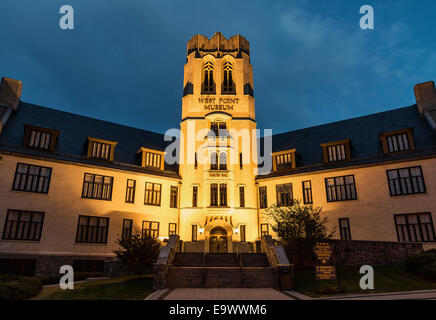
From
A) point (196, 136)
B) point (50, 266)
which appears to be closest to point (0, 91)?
point (50, 266)

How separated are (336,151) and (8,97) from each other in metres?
34.2

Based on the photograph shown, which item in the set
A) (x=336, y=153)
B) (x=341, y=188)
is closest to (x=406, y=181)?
(x=341, y=188)

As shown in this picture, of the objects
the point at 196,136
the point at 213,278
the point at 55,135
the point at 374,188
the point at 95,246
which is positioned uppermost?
the point at 196,136

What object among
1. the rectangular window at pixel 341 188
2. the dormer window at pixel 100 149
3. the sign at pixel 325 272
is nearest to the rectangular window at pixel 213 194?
the dormer window at pixel 100 149

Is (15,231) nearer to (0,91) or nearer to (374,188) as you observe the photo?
(0,91)

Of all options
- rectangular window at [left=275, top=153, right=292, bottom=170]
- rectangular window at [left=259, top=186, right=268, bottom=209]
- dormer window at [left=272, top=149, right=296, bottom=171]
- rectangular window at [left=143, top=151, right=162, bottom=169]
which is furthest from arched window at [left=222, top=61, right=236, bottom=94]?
rectangular window at [left=259, top=186, right=268, bottom=209]

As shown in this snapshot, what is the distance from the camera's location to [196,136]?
3594 cm

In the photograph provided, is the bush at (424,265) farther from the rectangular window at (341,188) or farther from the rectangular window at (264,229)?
the rectangular window at (264,229)

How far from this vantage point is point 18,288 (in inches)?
631

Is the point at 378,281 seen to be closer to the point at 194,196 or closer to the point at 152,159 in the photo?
the point at 194,196

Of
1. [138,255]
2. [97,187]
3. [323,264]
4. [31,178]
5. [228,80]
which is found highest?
[228,80]

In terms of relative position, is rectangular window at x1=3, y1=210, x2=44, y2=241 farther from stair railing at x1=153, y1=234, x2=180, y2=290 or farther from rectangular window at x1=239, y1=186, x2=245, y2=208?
rectangular window at x1=239, y1=186, x2=245, y2=208

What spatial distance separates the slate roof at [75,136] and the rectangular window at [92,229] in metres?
5.53
